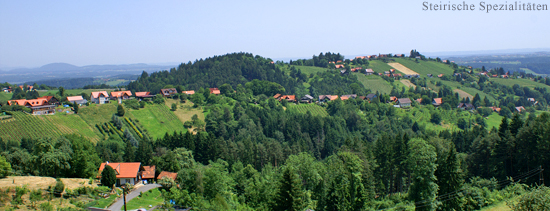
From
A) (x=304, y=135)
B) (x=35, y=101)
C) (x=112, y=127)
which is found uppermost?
(x=35, y=101)

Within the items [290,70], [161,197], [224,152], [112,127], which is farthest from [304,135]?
[290,70]

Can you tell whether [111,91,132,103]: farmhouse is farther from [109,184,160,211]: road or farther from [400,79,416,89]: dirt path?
[400,79,416,89]: dirt path

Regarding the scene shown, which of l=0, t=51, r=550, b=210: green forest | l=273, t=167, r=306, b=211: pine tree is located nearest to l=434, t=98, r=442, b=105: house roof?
l=0, t=51, r=550, b=210: green forest

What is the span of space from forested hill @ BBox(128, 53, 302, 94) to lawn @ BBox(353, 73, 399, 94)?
1165 inches

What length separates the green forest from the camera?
3312 centimetres

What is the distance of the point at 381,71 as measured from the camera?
589 feet

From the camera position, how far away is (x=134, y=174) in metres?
45.9

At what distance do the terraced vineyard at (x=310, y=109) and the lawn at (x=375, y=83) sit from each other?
1646 inches

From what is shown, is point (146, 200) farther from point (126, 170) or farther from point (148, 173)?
point (148, 173)

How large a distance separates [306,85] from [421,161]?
124m

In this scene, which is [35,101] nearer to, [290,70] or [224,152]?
[224,152]

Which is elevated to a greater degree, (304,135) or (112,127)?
(112,127)

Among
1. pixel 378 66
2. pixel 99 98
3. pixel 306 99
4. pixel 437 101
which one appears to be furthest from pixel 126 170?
pixel 378 66

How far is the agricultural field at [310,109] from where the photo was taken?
4336 inches
